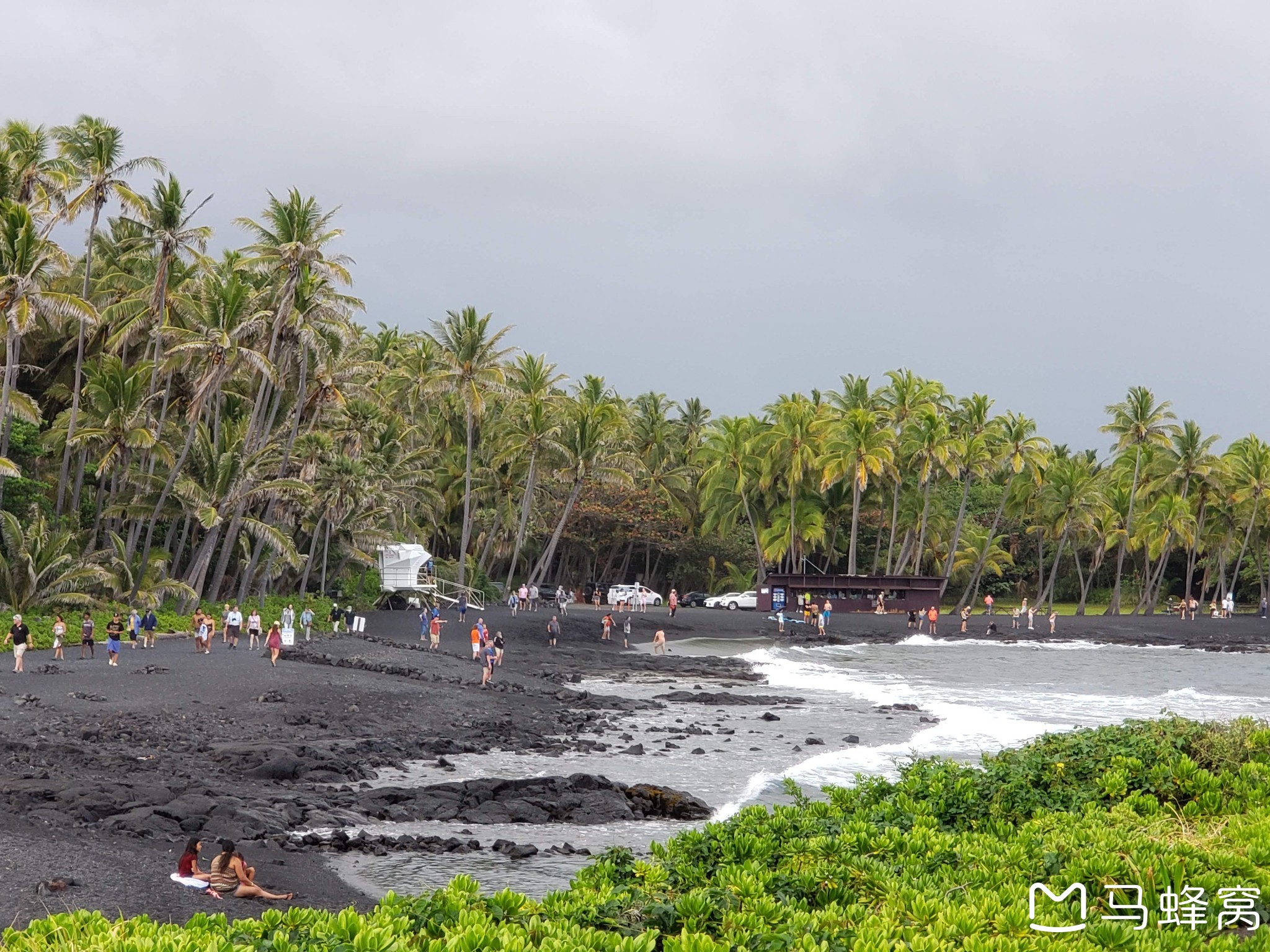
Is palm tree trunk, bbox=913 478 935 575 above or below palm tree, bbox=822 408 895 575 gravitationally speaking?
below

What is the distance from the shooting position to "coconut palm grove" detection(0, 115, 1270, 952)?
19.3ft

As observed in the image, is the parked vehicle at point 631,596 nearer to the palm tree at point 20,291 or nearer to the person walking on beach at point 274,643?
the person walking on beach at point 274,643

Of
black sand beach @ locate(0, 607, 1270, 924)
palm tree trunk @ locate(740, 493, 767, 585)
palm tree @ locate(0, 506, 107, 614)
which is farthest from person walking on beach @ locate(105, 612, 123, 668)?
palm tree trunk @ locate(740, 493, 767, 585)

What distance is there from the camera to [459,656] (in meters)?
36.9

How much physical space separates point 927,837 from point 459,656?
3066 cm

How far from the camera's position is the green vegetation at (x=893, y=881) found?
5230 millimetres

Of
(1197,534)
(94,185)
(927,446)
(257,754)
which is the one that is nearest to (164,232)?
(94,185)

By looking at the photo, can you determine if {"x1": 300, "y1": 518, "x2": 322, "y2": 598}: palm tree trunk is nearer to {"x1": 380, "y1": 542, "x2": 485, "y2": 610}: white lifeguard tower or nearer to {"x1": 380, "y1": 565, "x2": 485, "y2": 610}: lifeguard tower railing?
{"x1": 380, "y1": 542, "x2": 485, "y2": 610}: white lifeguard tower

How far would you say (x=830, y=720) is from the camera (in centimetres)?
2716

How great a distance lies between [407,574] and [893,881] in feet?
144

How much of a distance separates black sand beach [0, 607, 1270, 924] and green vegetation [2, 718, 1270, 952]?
16.2 feet

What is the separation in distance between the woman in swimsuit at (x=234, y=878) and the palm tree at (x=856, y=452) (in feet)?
163

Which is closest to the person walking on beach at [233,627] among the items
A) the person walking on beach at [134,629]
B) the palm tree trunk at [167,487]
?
→ the person walking on beach at [134,629]

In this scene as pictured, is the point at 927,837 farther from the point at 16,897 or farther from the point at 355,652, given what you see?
the point at 355,652
